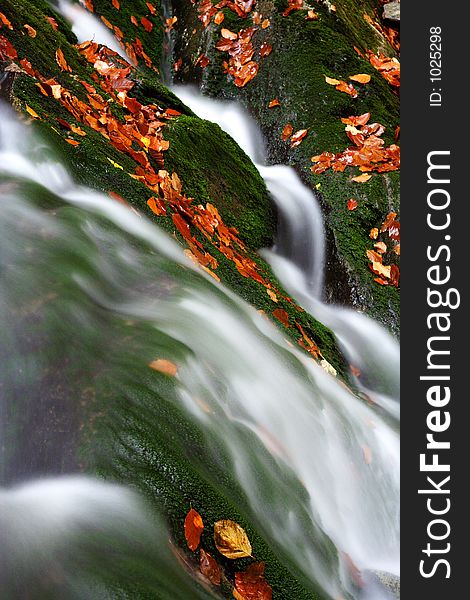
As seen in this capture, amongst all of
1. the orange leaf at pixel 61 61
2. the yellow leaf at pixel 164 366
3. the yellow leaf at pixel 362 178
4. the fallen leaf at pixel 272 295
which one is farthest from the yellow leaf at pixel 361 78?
the yellow leaf at pixel 164 366

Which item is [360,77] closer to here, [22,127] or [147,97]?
[147,97]

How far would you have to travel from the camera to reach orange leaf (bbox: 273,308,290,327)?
3.38 meters

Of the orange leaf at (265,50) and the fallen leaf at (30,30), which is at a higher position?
the orange leaf at (265,50)

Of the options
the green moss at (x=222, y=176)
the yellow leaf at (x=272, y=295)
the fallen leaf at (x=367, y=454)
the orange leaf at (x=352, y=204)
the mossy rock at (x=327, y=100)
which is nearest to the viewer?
the fallen leaf at (x=367, y=454)

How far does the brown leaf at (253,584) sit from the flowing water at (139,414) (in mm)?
102

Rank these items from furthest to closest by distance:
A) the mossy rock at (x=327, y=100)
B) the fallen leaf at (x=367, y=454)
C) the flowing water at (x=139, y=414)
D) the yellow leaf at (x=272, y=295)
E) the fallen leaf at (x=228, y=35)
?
the fallen leaf at (x=228, y=35)
the mossy rock at (x=327, y=100)
the yellow leaf at (x=272, y=295)
the fallen leaf at (x=367, y=454)
the flowing water at (x=139, y=414)

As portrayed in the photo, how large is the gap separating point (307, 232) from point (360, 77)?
5.96 ft

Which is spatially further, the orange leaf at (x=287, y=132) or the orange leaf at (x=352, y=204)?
the orange leaf at (x=287, y=132)

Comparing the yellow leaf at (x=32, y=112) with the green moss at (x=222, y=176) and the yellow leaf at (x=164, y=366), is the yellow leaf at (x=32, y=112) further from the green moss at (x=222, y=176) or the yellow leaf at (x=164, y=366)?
the yellow leaf at (x=164, y=366)

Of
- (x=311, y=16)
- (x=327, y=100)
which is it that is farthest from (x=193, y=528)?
(x=311, y=16)

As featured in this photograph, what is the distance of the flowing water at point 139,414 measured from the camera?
157 cm

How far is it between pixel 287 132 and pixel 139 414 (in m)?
4.15

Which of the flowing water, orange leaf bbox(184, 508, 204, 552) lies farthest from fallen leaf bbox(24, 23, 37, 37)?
orange leaf bbox(184, 508, 204, 552)

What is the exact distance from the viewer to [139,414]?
1.79 m
